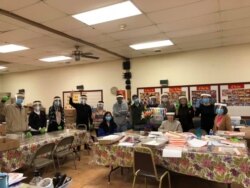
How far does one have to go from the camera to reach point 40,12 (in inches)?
128

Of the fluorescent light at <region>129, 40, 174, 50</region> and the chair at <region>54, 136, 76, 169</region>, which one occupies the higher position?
the fluorescent light at <region>129, 40, 174, 50</region>

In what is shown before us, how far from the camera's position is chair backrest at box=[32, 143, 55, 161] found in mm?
3457

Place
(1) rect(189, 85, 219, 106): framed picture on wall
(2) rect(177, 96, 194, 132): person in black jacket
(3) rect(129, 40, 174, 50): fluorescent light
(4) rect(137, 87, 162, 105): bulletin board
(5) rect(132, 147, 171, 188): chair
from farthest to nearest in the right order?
(4) rect(137, 87, 162, 105): bulletin board
(1) rect(189, 85, 219, 106): framed picture on wall
(3) rect(129, 40, 174, 50): fluorescent light
(2) rect(177, 96, 194, 132): person in black jacket
(5) rect(132, 147, 171, 188): chair

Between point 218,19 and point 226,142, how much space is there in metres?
2.13

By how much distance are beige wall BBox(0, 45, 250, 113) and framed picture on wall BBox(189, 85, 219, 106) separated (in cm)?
15

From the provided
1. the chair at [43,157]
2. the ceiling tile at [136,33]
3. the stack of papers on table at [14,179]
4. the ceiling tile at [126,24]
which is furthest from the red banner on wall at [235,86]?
the stack of papers on table at [14,179]

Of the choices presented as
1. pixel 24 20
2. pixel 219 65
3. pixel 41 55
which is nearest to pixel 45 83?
pixel 41 55

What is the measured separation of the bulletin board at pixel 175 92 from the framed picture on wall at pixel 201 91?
170mm

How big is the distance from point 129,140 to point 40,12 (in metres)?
2.34

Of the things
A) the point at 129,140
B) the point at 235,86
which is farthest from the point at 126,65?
the point at 129,140

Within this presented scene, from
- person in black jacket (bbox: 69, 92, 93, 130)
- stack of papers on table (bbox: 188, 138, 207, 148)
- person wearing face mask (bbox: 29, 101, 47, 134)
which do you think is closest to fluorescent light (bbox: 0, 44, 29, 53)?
person wearing face mask (bbox: 29, 101, 47, 134)

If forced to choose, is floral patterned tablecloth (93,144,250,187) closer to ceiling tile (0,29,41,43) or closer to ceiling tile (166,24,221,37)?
ceiling tile (166,24,221,37)

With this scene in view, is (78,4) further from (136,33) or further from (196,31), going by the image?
(196,31)

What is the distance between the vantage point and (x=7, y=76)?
9.78 m
